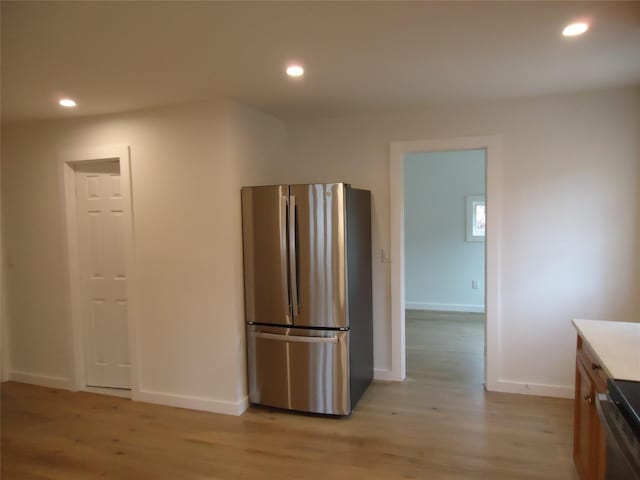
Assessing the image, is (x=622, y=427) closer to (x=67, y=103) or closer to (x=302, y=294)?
(x=302, y=294)

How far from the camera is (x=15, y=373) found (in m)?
4.09

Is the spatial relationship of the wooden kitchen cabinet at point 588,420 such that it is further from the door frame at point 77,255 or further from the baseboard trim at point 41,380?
the baseboard trim at point 41,380

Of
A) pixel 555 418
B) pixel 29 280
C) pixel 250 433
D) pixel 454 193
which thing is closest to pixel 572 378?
pixel 555 418

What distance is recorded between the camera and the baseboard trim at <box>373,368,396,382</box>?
148 inches

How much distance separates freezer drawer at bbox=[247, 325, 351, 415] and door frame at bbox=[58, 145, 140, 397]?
1064mm

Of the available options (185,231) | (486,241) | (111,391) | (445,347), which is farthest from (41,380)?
(486,241)

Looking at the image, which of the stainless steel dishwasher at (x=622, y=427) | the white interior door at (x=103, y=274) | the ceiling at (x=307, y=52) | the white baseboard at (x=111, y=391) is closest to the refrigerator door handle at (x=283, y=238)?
the ceiling at (x=307, y=52)

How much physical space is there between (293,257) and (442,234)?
13.4 feet

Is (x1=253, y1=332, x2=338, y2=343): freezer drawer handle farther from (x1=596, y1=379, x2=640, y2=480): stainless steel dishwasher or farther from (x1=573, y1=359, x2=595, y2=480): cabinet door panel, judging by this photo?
(x1=596, y1=379, x2=640, y2=480): stainless steel dishwasher

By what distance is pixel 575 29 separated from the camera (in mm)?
2016

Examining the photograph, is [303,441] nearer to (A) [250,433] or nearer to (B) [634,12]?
(A) [250,433]

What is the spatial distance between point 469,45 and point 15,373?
4.84m

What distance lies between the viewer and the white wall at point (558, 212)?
10.3ft

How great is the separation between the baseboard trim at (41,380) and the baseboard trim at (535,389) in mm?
3815
